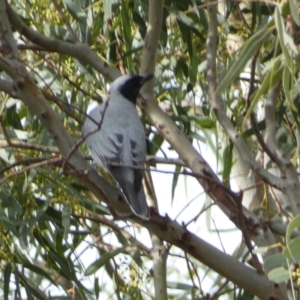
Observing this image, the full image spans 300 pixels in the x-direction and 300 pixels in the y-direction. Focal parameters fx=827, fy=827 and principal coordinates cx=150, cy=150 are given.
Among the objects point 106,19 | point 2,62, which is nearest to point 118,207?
point 2,62

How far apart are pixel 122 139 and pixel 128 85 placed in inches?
10.0

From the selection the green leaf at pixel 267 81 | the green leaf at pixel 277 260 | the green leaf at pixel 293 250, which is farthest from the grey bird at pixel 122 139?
the green leaf at pixel 293 250

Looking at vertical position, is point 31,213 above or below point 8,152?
below

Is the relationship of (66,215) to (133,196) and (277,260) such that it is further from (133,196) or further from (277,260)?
(277,260)

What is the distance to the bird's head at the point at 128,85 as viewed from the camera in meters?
2.80

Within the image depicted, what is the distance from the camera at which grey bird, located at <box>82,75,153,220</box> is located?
273 centimetres

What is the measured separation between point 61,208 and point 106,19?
26.3 inches

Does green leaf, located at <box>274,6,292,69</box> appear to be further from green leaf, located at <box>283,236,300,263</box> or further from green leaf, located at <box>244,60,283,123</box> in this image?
green leaf, located at <box>283,236,300,263</box>

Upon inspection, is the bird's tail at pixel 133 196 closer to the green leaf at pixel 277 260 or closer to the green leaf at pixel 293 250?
the green leaf at pixel 277 260

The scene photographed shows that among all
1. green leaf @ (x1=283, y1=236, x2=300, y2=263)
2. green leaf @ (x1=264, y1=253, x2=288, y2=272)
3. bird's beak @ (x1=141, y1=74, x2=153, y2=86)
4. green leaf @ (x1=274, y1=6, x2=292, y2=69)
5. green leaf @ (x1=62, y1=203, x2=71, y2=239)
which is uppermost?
bird's beak @ (x1=141, y1=74, x2=153, y2=86)

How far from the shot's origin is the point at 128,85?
127 inches

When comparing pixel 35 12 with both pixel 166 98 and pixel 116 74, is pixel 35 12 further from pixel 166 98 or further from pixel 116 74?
pixel 166 98

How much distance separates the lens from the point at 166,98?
11.0 ft

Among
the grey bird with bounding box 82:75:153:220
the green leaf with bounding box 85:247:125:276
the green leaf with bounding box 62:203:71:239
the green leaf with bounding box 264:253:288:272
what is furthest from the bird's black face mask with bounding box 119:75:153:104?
the green leaf with bounding box 264:253:288:272
